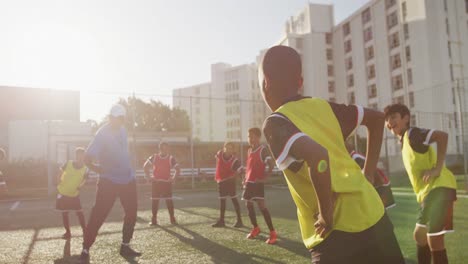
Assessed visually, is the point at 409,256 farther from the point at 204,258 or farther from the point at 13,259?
the point at 13,259

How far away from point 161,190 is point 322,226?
A: 28.5 ft

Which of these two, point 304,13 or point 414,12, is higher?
point 304,13

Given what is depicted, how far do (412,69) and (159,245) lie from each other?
4041cm

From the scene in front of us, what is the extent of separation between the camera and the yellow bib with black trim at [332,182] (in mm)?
1719

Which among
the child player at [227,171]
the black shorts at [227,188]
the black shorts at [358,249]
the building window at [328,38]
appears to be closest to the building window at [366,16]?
the building window at [328,38]

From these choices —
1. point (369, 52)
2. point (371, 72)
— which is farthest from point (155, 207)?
point (369, 52)

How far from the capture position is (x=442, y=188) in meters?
4.19

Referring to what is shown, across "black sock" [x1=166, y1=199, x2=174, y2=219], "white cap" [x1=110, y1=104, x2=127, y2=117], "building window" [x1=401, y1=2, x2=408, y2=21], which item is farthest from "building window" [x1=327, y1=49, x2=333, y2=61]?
"white cap" [x1=110, y1=104, x2=127, y2=117]

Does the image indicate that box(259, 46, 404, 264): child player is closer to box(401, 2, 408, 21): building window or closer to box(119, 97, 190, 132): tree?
box(401, 2, 408, 21): building window

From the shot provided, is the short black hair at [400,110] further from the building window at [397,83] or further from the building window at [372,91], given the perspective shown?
the building window at [372,91]

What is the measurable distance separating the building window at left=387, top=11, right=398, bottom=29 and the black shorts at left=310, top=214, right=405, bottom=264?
1889 inches

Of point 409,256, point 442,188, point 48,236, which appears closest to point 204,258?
point 409,256

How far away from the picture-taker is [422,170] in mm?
4344

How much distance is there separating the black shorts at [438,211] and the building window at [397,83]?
42.6m
